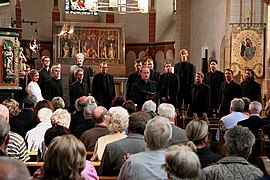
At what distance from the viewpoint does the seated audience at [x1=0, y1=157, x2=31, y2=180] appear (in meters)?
2.06

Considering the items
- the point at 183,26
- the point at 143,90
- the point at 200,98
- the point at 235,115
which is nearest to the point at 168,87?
the point at 143,90

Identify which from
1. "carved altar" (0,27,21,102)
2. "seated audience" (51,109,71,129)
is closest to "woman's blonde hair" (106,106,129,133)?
"seated audience" (51,109,71,129)

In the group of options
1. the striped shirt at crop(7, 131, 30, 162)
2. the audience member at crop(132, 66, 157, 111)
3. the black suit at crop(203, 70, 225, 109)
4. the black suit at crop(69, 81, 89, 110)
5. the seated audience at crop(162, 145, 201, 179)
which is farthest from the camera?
the black suit at crop(203, 70, 225, 109)

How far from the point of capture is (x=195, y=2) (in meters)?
21.4

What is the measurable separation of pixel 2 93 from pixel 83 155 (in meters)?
7.91

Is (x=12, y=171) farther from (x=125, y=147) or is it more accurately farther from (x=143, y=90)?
(x=143, y=90)

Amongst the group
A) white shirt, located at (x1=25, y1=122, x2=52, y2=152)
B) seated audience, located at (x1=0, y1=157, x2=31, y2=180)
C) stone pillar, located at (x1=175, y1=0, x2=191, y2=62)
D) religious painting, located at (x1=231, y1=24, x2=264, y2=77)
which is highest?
stone pillar, located at (x1=175, y1=0, x2=191, y2=62)

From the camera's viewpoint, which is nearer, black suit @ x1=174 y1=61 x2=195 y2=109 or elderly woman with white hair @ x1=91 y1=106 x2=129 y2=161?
elderly woman with white hair @ x1=91 y1=106 x2=129 y2=161

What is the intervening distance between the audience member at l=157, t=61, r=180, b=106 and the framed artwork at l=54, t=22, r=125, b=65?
934 cm

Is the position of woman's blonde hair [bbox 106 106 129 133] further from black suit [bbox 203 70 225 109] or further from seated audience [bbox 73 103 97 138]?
black suit [bbox 203 70 225 109]

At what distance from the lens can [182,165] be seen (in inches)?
133

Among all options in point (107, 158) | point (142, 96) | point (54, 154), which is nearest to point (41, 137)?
point (107, 158)

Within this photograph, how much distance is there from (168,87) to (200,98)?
81 centimetres

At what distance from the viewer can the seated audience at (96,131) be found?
21.3 ft
